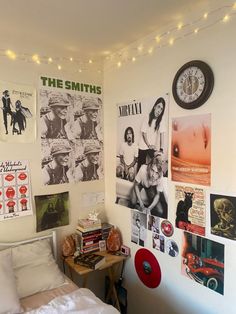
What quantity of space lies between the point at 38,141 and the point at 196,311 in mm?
1797

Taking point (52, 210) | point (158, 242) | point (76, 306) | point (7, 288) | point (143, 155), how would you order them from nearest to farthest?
point (76, 306), point (7, 288), point (158, 242), point (143, 155), point (52, 210)

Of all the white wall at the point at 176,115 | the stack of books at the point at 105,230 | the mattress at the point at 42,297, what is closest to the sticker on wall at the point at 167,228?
the white wall at the point at 176,115

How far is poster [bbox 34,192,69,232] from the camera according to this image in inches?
89.4

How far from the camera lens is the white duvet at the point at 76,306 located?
60.2 inches

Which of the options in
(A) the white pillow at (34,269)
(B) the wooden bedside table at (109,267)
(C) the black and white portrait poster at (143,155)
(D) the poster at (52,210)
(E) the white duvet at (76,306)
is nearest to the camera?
(E) the white duvet at (76,306)

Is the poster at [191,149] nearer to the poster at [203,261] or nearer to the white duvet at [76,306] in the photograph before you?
the poster at [203,261]

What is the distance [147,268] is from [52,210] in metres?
0.97

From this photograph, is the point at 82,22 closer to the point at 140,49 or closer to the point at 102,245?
the point at 140,49

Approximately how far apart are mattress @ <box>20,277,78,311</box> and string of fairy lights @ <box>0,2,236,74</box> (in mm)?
1835

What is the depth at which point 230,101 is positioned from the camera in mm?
1579

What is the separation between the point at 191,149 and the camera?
5.89ft

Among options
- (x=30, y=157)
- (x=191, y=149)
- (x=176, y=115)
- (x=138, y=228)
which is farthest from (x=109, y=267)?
(x=176, y=115)

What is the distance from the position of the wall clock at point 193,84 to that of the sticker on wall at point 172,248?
1.01 meters

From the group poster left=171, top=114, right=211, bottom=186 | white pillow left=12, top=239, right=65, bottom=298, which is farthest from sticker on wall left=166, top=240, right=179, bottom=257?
white pillow left=12, top=239, right=65, bottom=298
